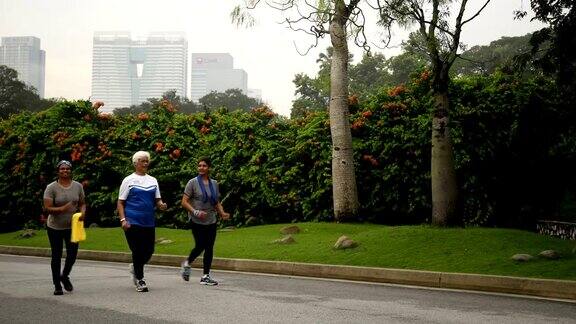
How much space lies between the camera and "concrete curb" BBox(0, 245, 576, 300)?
32.6ft

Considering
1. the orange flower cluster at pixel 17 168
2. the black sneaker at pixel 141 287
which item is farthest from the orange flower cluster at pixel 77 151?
the black sneaker at pixel 141 287

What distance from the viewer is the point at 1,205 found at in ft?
82.5

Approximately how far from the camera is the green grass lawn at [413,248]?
11.3 m

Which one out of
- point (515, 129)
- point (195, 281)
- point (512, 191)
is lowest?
point (195, 281)

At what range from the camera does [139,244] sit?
938cm

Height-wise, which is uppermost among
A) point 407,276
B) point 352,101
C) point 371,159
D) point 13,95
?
point 13,95

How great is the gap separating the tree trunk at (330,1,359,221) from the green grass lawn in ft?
2.49

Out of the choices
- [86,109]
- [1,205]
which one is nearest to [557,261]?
[86,109]

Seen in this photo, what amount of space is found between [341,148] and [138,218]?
8823mm

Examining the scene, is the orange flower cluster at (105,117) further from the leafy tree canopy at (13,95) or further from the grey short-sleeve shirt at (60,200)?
the leafy tree canopy at (13,95)

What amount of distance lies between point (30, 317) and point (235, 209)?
44.6 ft

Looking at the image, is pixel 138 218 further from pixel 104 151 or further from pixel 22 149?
pixel 22 149

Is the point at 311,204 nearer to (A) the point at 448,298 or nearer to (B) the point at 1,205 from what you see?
(A) the point at 448,298

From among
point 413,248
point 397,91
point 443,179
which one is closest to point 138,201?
point 413,248
